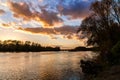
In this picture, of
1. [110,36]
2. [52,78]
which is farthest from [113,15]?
[52,78]

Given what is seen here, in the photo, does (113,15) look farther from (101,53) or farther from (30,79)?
(30,79)

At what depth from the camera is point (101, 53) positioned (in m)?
41.6

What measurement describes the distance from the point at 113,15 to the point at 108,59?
13988 millimetres

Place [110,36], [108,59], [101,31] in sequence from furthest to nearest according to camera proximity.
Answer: [101,31], [110,36], [108,59]

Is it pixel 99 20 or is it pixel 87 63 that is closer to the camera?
pixel 87 63

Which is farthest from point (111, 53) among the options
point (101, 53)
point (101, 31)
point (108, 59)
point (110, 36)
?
point (101, 31)

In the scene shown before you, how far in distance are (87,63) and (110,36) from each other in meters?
12.8

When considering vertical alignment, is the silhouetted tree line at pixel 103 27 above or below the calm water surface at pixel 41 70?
above

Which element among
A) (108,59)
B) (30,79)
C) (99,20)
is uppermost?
(99,20)

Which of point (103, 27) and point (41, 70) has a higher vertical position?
point (103, 27)

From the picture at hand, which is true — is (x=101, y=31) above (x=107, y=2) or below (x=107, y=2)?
below

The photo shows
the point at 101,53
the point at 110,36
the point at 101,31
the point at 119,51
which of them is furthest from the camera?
the point at 101,31

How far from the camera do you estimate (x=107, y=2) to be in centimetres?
4834

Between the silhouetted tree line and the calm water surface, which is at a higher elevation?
the silhouetted tree line
